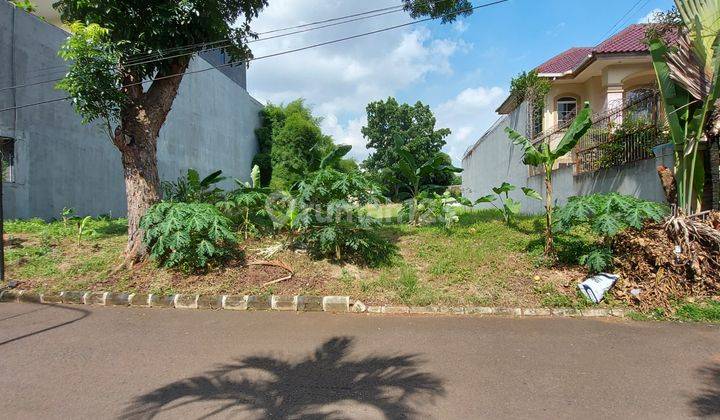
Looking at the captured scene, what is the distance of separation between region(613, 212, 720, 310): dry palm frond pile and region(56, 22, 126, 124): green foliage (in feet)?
28.8

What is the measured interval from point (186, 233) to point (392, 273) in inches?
137

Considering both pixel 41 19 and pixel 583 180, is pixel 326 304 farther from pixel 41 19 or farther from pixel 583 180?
pixel 41 19

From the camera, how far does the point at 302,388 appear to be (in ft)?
12.2

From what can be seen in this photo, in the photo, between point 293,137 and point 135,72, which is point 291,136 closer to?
point 293,137

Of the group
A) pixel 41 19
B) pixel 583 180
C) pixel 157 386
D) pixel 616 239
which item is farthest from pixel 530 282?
pixel 41 19

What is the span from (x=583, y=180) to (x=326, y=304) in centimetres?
726

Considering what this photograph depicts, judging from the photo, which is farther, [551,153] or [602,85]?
[602,85]

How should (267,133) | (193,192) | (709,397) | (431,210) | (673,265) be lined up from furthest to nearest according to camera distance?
(267,133) → (431,210) → (193,192) → (673,265) → (709,397)

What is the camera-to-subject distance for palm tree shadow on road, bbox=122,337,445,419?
3373 mm

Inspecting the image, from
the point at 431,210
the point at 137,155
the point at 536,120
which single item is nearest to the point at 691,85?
the point at 431,210

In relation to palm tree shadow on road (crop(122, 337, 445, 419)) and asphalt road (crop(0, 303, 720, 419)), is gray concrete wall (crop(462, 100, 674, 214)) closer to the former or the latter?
asphalt road (crop(0, 303, 720, 419))

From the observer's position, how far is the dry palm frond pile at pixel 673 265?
19.8ft

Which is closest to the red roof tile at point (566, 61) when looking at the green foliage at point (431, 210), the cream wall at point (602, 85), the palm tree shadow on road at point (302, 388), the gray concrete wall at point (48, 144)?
the cream wall at point (602, 85)

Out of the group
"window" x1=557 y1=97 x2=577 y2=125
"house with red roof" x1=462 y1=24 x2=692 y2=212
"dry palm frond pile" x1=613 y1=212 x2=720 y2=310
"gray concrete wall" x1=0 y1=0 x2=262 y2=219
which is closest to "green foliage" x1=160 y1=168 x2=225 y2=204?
"gray concrete wall" x1=0 y1=0 x2=262 y2=219
